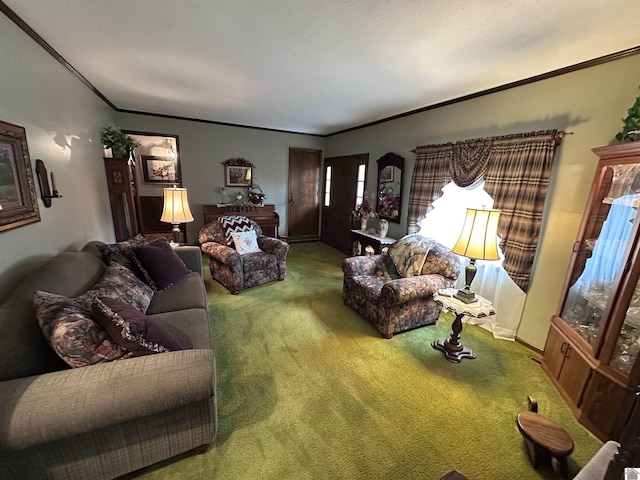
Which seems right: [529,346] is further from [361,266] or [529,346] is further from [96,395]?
[96,395]

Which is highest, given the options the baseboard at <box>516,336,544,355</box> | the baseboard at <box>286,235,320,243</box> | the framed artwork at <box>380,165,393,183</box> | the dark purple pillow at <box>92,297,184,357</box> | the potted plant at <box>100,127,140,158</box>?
the potted plant at <box>100,127,140,158</box>

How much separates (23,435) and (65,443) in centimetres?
19

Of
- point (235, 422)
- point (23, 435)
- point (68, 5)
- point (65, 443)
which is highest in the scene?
point (68, 5)

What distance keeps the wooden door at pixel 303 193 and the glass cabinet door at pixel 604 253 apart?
4821 millimetres

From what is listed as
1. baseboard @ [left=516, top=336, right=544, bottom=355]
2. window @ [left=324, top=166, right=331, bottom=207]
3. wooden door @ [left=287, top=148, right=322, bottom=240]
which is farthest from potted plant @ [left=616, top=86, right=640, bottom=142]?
wooden door @ [left=287, top=148, right=322, bottom=240]

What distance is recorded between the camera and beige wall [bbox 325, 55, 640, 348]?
1926 millimetres

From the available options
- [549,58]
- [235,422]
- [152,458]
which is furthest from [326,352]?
[549,58]

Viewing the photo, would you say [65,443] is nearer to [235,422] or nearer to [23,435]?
[23,435]

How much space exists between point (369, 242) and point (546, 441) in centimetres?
287

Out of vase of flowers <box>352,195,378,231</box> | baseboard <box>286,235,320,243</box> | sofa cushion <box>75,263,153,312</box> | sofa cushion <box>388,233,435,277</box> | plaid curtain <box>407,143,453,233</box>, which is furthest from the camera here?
baseboard <box>286,235,320,243</box>

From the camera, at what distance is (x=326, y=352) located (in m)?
2.31

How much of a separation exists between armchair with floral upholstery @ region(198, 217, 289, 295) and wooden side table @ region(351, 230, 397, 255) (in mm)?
1252

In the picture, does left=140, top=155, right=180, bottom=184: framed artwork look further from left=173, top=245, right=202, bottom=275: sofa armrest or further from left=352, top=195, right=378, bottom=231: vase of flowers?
left=352, top=195, right=378, bottom=231: vase of flowers

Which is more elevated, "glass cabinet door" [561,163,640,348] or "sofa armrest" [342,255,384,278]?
"glass cabinet door" [561,163,640,348]
